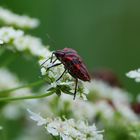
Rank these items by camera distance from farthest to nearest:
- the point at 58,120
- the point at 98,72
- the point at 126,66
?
the point at 126,66, the point at 98,72, the point at 58,120

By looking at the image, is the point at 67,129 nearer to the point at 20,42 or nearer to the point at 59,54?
the point at 59,54

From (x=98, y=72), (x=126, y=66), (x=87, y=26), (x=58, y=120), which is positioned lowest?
(x=58, y=120)

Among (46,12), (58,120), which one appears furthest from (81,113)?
(46,12)

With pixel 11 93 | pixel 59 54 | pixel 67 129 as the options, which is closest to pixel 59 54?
pixel 59 54

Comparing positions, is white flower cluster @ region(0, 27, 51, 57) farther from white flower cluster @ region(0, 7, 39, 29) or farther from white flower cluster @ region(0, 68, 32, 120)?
white flower cluster @ region(0, 68, 32, 120)

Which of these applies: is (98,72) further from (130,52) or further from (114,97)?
(130,52)
